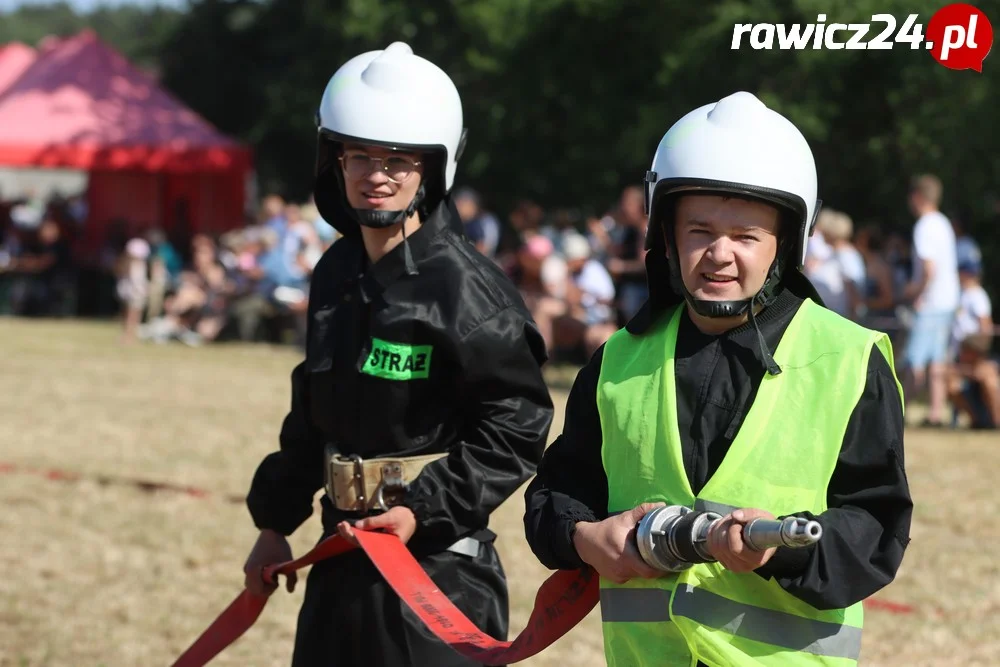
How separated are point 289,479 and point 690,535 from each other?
1797 millimetres

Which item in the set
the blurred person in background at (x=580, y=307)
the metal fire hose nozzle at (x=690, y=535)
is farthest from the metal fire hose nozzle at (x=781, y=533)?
the blurred person in background at (x=580, y=307)

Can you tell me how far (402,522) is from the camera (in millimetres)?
3676

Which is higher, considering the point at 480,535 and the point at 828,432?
the point at 828,432

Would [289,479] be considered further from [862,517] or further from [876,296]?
[876,296]

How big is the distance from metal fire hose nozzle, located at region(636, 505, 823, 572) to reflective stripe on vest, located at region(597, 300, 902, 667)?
0.26ft

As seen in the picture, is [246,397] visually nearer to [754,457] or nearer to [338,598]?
[338,598]

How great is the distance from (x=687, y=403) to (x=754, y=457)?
8.2 inches

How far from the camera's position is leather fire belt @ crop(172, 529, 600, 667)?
311 cm

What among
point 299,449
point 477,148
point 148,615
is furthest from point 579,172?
point 299,449

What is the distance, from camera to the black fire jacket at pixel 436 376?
3.72 meters

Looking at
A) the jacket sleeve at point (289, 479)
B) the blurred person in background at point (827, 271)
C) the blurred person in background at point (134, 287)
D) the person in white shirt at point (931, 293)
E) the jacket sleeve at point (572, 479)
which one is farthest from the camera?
the blurred person in background at point (134, 287)

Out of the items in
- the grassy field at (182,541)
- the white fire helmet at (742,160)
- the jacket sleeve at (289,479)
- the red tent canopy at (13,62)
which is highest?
the red tent canopy at (13,62)

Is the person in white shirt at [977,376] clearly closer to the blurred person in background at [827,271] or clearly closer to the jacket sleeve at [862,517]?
the blurred person in background at [827,271]

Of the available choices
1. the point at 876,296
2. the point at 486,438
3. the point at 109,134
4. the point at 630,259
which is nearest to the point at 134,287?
the point at 109,134
